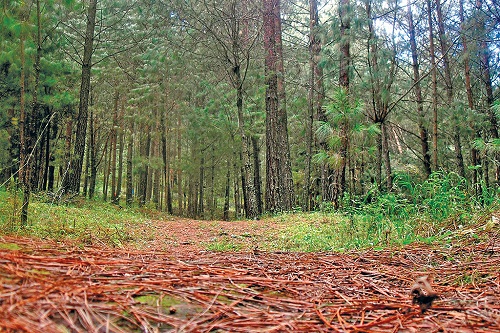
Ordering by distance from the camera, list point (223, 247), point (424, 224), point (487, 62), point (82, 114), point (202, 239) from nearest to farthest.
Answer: point (223, 247) → point (424, 224) → point (202, 239) → point (82, 114) → point (487, 62)

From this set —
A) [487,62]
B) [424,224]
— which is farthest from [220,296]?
[487,62]

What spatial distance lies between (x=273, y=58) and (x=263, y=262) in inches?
376

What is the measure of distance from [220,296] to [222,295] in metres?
0.02

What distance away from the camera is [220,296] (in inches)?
67.8

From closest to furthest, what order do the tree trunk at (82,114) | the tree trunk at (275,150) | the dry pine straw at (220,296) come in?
the dry pine straw at (220,296) → the tree trunk at (82,114) → the tree trunk at (275,150)

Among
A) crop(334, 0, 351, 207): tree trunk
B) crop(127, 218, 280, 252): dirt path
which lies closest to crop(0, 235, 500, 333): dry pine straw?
crop(127, 218, 280, 252): dirt path

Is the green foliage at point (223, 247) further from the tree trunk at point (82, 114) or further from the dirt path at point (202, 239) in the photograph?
the tree trunk at point (82, 114)

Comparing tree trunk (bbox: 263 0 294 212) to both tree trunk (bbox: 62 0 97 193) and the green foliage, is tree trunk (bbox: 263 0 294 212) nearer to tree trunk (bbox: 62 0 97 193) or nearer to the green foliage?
tree trunk (bbox: 62 0 97 193)

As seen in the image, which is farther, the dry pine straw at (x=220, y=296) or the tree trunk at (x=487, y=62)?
the tree trunk at (x=487, y=62)

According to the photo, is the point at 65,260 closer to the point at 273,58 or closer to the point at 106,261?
the point at 106,261

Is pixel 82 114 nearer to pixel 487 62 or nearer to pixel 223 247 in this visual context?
pixel 223 247

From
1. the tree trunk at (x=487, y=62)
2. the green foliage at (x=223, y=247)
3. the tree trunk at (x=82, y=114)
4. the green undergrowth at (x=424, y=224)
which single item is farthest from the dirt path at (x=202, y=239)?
the tree trunk at (x=487, y=62)

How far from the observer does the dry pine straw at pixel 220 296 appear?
4.38ft

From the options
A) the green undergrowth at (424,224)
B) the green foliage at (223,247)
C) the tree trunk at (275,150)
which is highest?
the tree trunk at (275,150)
